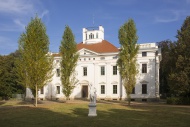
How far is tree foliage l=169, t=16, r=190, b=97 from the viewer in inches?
1184

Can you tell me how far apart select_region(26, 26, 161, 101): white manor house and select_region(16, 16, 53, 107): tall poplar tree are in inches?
553

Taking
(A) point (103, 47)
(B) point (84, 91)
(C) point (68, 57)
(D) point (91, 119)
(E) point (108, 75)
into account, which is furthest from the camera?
(A) point (103, 47)

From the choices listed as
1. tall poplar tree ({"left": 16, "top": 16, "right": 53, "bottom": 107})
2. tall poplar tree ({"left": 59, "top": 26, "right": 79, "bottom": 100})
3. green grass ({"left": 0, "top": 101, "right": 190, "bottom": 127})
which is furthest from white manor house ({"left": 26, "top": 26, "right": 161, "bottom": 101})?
green grass ({"left": 0, "top": 101, "right": 190, "bottom": 127})

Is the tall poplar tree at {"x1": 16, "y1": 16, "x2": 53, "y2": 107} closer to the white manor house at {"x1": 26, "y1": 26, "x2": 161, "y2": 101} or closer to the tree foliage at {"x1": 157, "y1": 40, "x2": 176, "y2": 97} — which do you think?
the white manor house at {"x1": 26, "y1": 26, "x2": 161, "y2": 101}

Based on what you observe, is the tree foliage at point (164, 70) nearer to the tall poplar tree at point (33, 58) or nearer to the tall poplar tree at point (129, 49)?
the tall poplar tree at point (129, 49)

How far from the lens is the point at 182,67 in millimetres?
31219

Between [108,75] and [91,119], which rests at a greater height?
[108,75]

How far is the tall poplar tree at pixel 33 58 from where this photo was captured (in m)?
25.1

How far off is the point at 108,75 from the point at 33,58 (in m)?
20.0

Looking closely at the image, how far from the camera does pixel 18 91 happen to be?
56688mm

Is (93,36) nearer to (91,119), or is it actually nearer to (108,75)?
(108,75)

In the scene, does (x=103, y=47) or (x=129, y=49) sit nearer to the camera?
(x=129, y=49)

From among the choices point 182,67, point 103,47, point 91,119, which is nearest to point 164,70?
point 103,47

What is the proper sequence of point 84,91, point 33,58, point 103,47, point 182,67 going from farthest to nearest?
1. point 103,47
2. point 84,91
3. point 182,67
4. point 33,58
